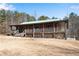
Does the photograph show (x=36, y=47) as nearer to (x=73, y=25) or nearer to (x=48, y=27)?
(x=48, y=27)

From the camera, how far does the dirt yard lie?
192 metres

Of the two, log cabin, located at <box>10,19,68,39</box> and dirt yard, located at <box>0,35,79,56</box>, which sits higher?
log cabin, located at <box>10,19,68,39</box>

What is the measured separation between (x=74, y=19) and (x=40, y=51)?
2.17ft

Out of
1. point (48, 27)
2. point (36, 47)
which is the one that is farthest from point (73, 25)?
point (36, 47)

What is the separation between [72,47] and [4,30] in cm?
99

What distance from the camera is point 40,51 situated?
630 ft

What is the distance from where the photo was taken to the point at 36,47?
192 meters

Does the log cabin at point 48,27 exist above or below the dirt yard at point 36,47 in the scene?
above

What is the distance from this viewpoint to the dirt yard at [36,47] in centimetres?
19188

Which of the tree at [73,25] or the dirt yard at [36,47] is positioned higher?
the tree at [73,25]

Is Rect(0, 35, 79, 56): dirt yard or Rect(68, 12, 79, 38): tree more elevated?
Rect(68, 12, 79, 38): tree

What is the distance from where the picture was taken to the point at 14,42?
192 m

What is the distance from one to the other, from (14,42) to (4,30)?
221mm

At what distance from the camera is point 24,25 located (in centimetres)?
19188
